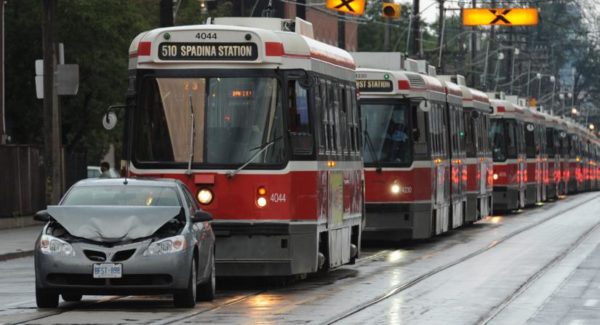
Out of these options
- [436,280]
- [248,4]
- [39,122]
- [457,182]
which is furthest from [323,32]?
[436,280]

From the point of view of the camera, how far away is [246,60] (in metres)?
21.7

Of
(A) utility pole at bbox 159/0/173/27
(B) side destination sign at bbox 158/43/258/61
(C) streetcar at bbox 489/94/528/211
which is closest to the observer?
(B) side destination sign at bbox 158/43/258/61

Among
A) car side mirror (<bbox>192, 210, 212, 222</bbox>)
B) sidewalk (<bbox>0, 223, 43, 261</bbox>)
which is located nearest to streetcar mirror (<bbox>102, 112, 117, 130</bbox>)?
car side mirror (<bbox>192, 210, 212, 222</bbox>)

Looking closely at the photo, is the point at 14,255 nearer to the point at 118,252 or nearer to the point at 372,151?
the point at 372,151

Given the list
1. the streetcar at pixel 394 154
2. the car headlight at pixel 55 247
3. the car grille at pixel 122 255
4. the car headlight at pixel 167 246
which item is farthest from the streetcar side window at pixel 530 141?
the car headlight at pixel 55 247

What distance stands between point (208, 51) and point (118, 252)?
421cm

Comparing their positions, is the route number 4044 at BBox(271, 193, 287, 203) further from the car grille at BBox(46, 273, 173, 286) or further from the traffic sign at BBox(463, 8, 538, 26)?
the traffic sign at BBox(463, 8, 538, 26)

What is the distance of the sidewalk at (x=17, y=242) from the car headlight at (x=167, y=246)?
13.2 meters

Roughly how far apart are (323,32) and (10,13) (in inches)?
1727

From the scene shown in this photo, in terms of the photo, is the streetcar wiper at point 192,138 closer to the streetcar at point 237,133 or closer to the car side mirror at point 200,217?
the streetcar at point 237,133

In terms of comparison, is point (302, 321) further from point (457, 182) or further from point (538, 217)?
point (538, 217)

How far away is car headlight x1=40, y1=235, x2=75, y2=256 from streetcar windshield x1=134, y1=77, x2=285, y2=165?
3.52 metres

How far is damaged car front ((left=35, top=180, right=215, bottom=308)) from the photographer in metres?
18.4

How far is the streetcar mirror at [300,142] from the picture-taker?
2148 centimetres
